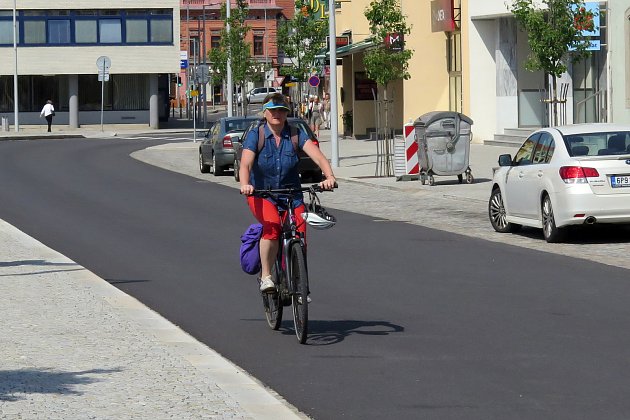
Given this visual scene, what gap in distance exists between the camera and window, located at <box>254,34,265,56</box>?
137875 mm

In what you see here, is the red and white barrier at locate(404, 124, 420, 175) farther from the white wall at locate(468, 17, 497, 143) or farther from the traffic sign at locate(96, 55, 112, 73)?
the traffic sign at locate(96, 55, 112, 73)

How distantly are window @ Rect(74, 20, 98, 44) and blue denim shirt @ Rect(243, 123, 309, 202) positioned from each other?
69.2m

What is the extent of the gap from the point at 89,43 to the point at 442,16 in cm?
3248

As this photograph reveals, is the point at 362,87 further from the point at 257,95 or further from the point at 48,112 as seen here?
the point at 257,95

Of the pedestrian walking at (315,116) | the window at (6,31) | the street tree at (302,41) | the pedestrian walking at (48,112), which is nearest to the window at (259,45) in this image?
the window at (6,31)

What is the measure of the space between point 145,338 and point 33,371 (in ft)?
5.16

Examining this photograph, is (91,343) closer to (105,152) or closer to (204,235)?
(204,235)

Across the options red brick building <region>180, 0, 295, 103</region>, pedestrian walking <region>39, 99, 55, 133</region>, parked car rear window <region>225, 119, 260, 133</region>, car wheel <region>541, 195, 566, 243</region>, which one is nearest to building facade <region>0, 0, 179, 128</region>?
pedestrian walking <region>39, 99, 55, 133</region>

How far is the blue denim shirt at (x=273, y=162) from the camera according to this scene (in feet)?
34.7

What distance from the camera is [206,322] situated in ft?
37.5

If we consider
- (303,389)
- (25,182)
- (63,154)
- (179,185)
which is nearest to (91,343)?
(303,389)

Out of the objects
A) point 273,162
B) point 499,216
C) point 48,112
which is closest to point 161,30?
point 48,112

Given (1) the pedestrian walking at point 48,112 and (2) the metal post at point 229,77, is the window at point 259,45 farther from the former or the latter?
(2) the metal post at point 229,77

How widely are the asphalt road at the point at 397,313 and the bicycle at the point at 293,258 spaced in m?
0.24
